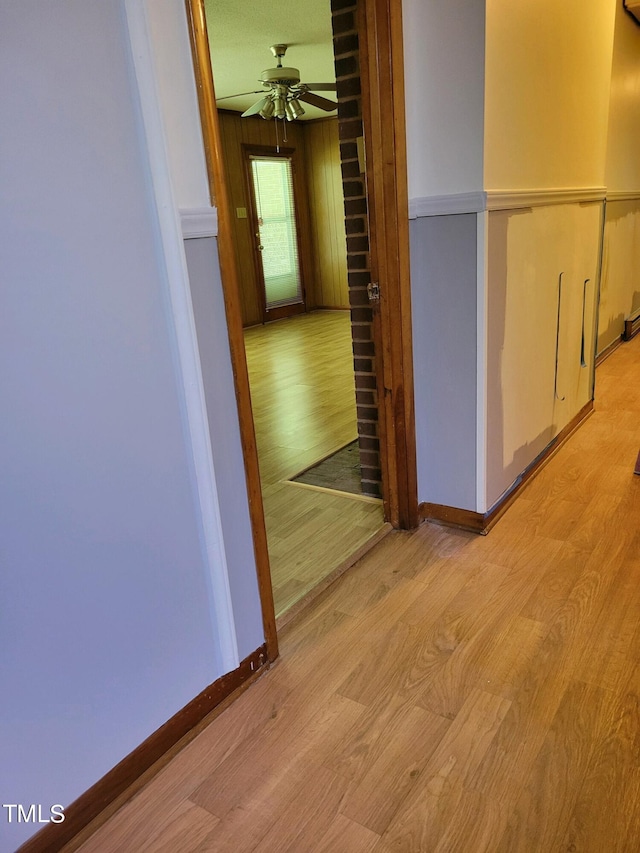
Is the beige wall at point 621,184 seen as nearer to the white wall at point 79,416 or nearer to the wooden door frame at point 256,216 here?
the white wall at point 79,416

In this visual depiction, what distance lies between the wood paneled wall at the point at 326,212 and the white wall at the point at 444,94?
19.0 feet

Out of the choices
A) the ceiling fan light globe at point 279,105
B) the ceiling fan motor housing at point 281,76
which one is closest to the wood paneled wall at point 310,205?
the ceiling fan light globe at point 279,105

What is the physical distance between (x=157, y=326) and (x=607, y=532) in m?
1.83

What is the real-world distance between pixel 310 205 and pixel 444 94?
21.9ft

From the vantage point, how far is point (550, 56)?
238 cm

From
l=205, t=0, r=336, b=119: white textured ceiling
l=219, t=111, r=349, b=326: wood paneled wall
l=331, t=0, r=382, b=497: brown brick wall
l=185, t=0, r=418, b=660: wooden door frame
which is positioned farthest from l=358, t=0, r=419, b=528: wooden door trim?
l=219, t=111, r=349, b=326: wood paneled wall

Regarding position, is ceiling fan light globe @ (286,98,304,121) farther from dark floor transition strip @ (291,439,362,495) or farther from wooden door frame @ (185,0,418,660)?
wooden door frame @ (185,0,418,660)

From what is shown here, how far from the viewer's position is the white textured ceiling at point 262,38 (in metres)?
4.05

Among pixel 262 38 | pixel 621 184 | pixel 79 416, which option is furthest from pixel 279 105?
pixel 79 416

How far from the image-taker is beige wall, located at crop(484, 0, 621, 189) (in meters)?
2.04

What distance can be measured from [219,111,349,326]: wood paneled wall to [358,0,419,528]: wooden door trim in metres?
5.44

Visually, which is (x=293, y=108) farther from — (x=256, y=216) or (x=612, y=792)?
(x=612, y=792)

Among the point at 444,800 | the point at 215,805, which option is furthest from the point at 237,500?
the point at 444,800

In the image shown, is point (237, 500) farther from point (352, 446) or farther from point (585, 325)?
point (585, 325)
